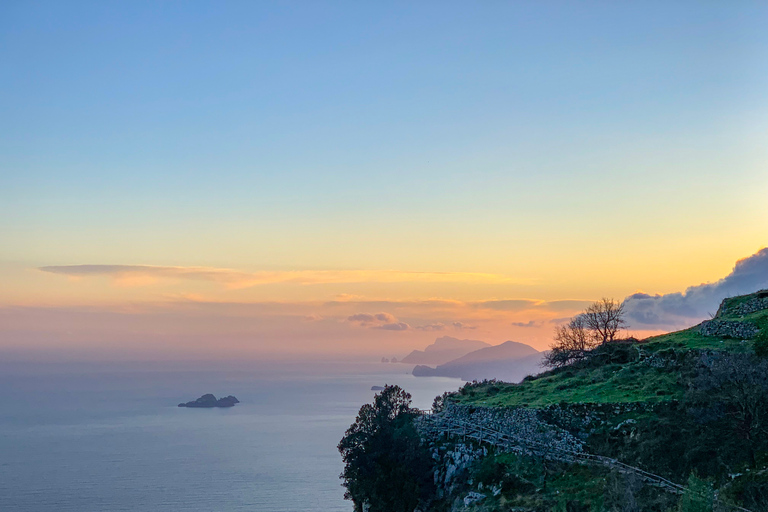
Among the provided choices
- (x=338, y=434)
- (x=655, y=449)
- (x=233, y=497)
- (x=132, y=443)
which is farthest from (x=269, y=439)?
(x=655, y=449)

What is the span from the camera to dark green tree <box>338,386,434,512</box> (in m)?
46.0

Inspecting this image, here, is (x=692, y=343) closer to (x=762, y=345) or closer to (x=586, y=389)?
(x=762, y=345)

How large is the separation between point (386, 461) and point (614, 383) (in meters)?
22.0

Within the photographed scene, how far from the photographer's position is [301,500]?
101062mm

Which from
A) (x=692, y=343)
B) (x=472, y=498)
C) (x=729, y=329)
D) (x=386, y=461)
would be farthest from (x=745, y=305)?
(x=386, y=461)

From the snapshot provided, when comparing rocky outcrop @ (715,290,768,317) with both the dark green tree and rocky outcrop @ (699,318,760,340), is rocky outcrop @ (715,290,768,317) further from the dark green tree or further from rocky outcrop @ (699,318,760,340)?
the dark green tree

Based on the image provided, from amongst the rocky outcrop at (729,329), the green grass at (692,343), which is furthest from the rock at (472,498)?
the rocky outcrop at (729,329)

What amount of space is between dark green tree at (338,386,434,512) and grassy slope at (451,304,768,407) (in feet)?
30.0

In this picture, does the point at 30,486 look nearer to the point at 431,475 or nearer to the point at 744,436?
the point at 431,475

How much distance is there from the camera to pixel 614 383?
52.7 m

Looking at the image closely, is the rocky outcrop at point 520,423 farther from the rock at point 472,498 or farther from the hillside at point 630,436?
the rock at point 472,498

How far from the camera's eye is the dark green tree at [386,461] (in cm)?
4603

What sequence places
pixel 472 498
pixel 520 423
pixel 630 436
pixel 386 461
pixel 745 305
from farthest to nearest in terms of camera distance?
pixel 745 305
pixel 386 461
pixel 520 423
pixel 630 436
pixel 472 498

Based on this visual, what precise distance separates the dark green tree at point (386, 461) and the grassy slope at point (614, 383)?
360 inches
